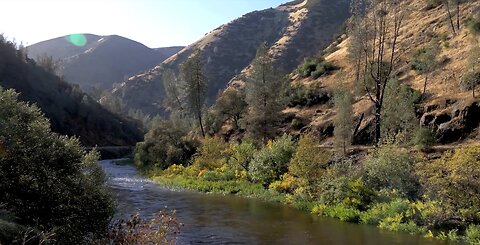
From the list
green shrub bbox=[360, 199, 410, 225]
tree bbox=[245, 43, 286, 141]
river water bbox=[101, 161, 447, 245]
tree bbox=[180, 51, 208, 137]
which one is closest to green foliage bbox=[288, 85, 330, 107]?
tree bbox=[245, 43, 286, 141]

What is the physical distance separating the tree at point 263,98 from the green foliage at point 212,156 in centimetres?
438

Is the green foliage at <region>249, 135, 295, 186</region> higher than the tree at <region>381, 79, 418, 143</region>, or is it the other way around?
the tree at <region>381, 79, 418, 143</region>

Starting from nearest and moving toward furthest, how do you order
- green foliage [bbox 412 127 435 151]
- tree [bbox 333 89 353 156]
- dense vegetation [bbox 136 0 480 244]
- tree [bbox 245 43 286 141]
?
dense vegetation [bbox 136 0 480 244] → green foliage [bbox 412 127 435 151] → tree [bbox 333 89 353 156] → tree [bbox 245 43 286 141]

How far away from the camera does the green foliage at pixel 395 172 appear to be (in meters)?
28.2

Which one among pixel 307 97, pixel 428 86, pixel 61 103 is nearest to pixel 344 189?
pixel 428 86

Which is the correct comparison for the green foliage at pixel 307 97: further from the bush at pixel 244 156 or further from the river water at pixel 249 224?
the river water at pixel 249 224

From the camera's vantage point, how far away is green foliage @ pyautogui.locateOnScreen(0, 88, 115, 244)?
46.4ft

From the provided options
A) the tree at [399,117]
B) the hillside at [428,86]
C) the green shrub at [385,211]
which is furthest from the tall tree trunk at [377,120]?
the green shrub at [385,211]

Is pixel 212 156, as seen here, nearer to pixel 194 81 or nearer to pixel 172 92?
pixel 194 81

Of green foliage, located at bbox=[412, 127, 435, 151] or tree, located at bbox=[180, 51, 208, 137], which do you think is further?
tree, located at bbox=[180, 51, 208, 137]

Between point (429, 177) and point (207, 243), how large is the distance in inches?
572

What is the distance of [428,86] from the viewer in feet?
169

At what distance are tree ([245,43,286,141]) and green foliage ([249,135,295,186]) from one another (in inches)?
487

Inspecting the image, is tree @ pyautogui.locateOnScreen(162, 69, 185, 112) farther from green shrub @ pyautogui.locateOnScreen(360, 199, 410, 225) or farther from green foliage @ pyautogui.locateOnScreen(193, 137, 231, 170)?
green shrub @ pyautogui.locateOnScreen(360, 199, 410, 225)
